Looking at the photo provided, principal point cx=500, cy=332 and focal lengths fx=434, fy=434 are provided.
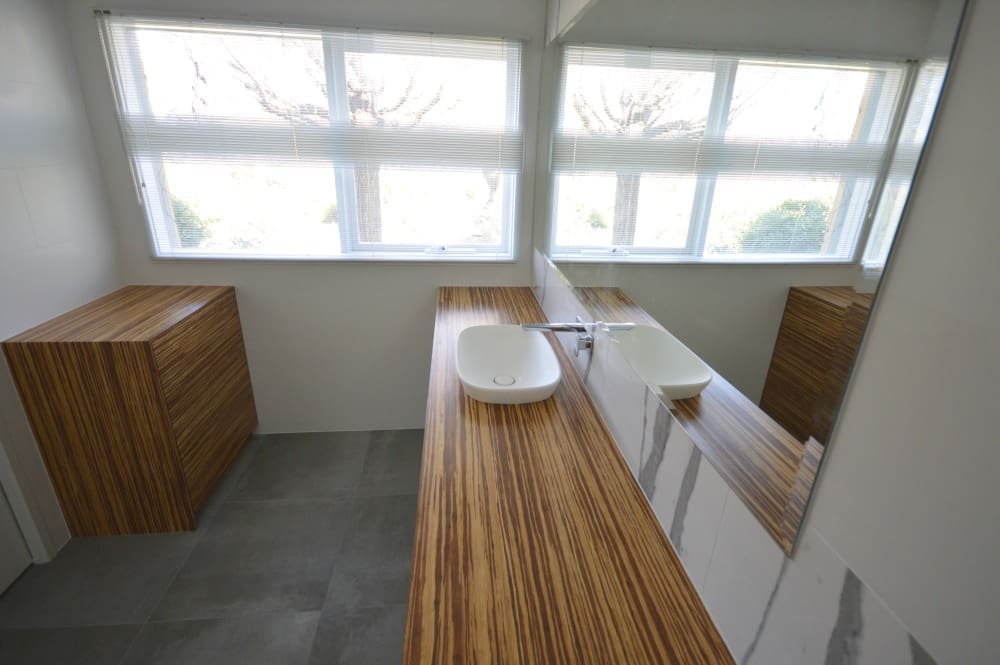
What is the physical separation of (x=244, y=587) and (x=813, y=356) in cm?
219

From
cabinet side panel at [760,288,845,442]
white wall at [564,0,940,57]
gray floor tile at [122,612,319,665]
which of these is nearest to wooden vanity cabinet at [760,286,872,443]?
cabinet side panel at [760,288,845,442]

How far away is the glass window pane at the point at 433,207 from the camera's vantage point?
7.84 feet

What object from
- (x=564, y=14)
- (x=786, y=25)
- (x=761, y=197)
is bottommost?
(x=761, y=197)

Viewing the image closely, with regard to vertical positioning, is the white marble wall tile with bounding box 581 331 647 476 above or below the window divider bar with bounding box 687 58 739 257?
below

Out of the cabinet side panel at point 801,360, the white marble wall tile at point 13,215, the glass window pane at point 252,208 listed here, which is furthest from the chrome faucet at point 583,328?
the white marble wall tile at point 13,215

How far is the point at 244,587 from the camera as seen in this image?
1814 mm

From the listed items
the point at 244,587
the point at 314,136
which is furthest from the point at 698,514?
the point at 314,136

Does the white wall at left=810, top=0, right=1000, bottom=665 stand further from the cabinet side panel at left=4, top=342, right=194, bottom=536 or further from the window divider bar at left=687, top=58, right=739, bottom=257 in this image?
the cabinet side panel at left=4, top=342, right=194, bottom=536

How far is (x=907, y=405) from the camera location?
42 centimetres

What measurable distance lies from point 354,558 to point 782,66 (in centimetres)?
220

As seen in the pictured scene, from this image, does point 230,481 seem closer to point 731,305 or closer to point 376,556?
point 376,556

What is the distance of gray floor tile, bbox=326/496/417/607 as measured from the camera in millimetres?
1781

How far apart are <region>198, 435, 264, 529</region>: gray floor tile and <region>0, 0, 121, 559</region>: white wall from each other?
0.56m

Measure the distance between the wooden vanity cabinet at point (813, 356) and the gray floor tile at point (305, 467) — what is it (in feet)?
7.33
